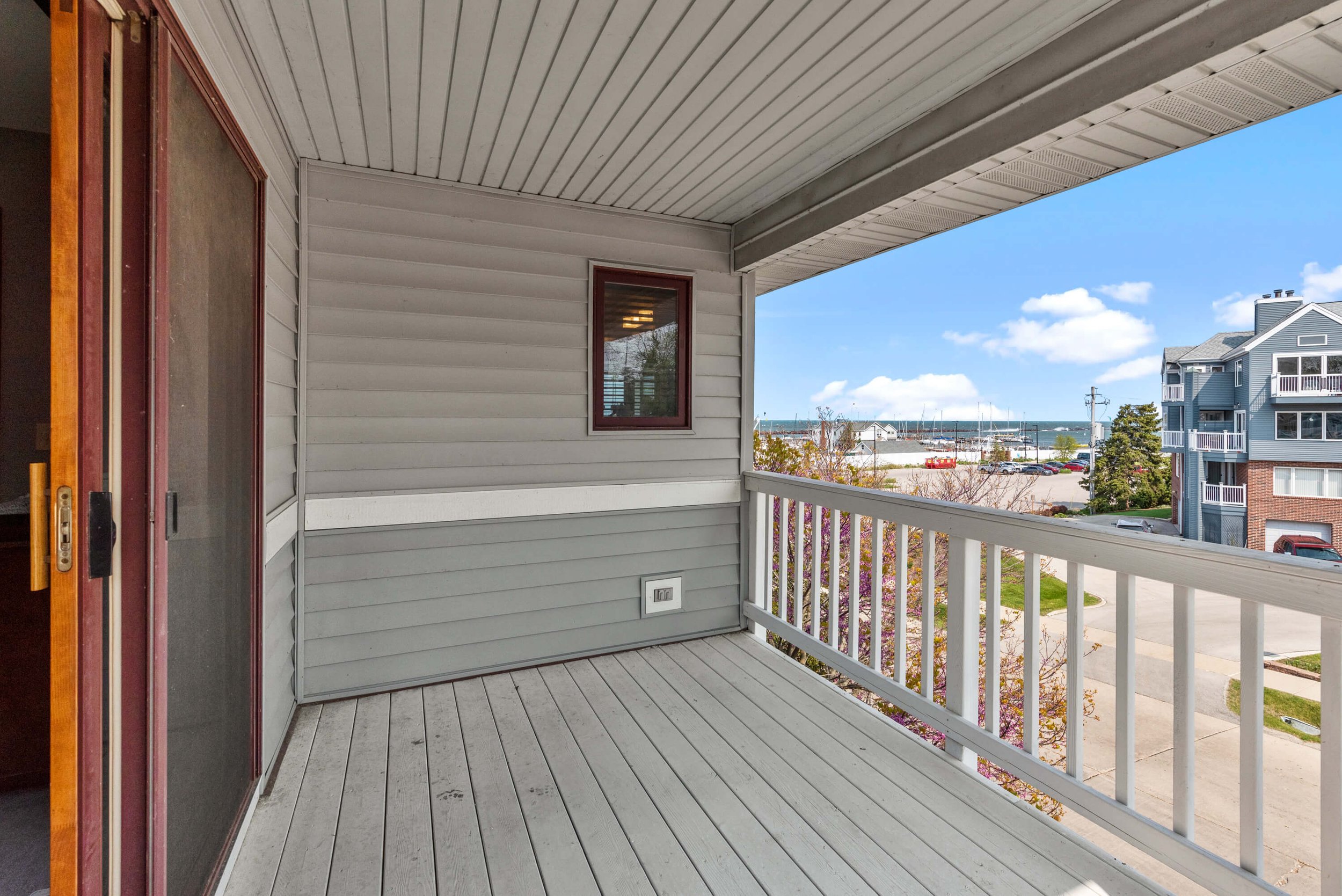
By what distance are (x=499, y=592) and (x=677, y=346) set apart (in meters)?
1.70

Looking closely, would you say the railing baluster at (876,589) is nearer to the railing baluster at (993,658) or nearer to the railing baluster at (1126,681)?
the railing baluster at (993,658)

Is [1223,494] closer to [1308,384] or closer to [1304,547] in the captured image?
[1304,547]

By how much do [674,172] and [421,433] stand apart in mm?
1756

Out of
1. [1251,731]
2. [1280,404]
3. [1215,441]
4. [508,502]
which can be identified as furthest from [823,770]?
[508,502]

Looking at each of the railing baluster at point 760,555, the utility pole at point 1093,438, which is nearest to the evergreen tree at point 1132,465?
the utility pole at point 1093,438

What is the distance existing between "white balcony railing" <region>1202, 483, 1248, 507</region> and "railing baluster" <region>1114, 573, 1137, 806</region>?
0.97ft

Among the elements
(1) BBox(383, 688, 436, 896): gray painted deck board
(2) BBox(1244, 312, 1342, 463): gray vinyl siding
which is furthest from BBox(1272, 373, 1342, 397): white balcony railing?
(1) BBox(383, 688, 436, 896): gray painted deck board

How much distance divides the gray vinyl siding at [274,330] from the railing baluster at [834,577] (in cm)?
236

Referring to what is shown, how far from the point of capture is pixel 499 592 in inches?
122

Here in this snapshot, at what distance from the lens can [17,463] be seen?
5.68ft

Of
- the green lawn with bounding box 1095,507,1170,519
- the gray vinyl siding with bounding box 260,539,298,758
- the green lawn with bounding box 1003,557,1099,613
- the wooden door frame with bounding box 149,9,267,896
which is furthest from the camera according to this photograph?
the green lawn with bounding box 1003,557,1099,613

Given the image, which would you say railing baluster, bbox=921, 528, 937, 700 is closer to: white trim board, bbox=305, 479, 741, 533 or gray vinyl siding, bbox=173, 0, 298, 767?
white trim board, bbox=305, 479, 741, 533

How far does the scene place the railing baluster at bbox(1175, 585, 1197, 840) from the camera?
162 centimetres

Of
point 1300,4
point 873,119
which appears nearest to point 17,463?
point 873,119
